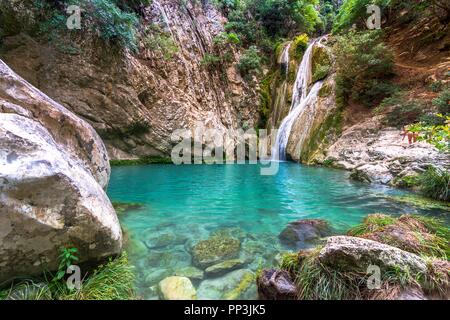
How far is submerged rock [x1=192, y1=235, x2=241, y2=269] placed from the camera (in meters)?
3.32

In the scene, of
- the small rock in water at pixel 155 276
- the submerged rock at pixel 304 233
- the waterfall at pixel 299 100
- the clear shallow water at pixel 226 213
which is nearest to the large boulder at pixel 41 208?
the small rock in water at pixel 155 276

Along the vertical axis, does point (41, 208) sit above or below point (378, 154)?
below

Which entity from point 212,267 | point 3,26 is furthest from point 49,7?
point 212,267

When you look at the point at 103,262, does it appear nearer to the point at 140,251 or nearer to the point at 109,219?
the point at 109,219

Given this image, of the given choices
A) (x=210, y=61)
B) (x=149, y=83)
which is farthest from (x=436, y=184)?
(x=210, y=61)

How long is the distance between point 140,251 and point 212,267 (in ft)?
3.65

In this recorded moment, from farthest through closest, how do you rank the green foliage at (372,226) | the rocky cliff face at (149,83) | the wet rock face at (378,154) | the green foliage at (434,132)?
the rocky cliff face at (149,83)
the wet rock face at (378,154)
the green foliage at (434,132)
the green foliage at (372,226)

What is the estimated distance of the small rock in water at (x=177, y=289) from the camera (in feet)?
8.32

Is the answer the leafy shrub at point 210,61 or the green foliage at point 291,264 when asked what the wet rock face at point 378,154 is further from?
the leafy shrub at point 210,61

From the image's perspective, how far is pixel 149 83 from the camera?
14773mm

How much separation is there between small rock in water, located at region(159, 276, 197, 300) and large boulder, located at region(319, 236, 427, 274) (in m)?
1.36

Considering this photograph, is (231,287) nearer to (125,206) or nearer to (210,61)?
(125,206)

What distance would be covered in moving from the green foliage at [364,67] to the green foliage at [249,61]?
7.00 meters

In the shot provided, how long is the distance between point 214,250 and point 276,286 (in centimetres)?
129
